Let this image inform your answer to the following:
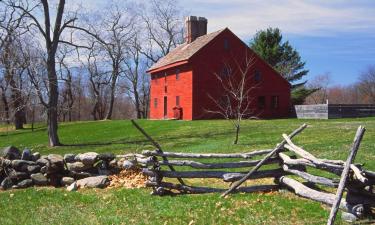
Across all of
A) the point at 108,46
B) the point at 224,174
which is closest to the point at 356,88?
the point at 108,46

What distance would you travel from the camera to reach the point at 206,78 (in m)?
43.2

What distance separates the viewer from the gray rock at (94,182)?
12742 mm

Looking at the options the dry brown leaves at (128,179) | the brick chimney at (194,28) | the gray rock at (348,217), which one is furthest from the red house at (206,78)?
the gray rock at (348,217)

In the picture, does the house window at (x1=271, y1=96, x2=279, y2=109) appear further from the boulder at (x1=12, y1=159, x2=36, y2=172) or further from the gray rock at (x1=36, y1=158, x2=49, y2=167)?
the boulder at (x1=12, y1=159, x2=36, y2=172)

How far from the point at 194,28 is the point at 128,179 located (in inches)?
1497

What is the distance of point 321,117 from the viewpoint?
40.6 meters

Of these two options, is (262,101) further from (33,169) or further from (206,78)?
(33,169)

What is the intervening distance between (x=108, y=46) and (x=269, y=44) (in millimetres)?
37935

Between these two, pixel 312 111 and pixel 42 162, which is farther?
pixel 312 111

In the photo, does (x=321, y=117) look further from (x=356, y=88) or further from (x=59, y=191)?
(x=356, y=88)

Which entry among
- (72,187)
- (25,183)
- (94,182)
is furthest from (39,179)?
(94,182)

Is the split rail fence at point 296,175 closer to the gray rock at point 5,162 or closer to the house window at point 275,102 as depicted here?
the gray rock at point 5,162

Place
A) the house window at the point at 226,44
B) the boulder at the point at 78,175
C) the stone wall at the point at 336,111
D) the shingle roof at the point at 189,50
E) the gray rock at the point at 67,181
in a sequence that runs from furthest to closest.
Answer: the house window at the point at 226,44 < the shingle roof at the point at 189,50 < the stone wall at the point at 336,111 < the boulder at the point at 78,175 < the gray rock at the point at 67,181

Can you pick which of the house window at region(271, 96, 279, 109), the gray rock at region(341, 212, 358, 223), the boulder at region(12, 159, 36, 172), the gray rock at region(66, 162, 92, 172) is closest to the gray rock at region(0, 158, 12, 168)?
the boulder at region(12, 159, 36, 172)
